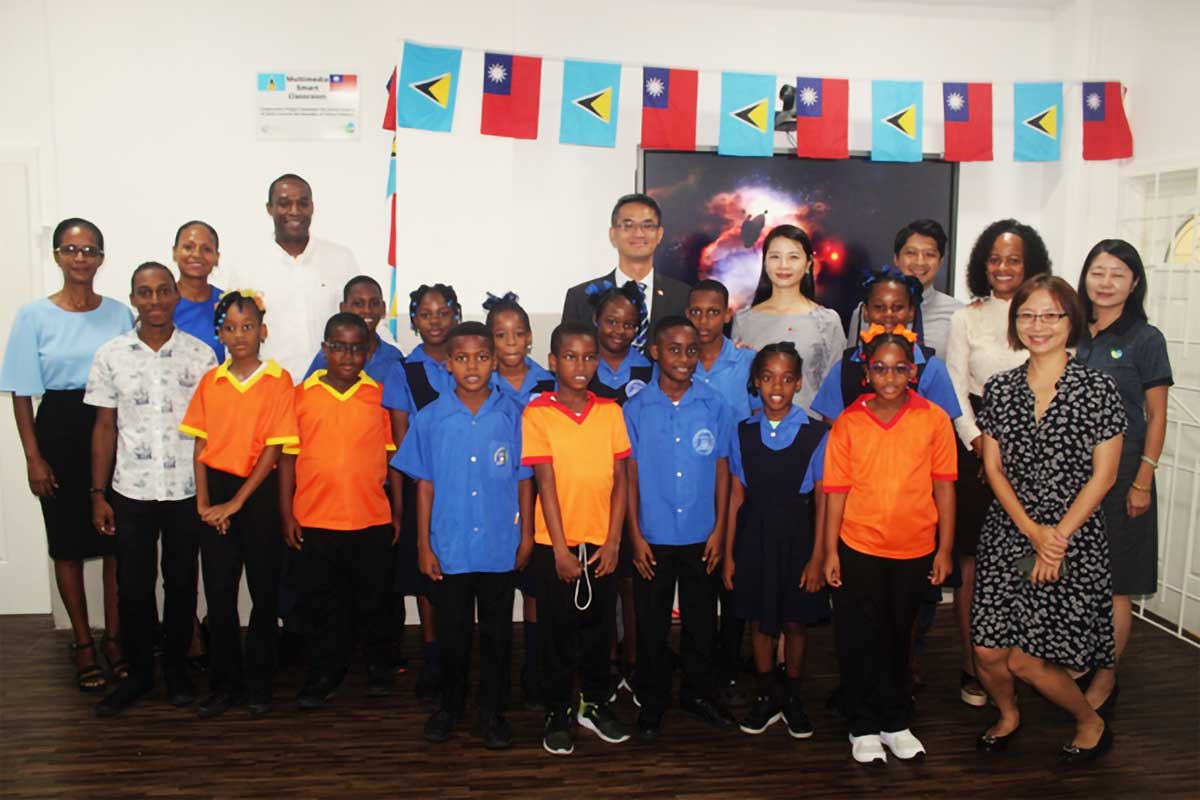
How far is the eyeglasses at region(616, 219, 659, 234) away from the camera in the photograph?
333 centimetres

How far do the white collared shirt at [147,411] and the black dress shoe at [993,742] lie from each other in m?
2.83

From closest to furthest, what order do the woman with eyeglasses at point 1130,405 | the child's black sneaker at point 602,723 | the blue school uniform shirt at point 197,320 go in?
the child's black sneaker at point 602,723, the woman with eyeglasses at point 1130,405, the blue school uniform shirt at point 197,320

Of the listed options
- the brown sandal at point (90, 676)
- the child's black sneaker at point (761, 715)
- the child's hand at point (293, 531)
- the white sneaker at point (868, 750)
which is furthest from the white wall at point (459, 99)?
the white sneaker at point (868, 750)

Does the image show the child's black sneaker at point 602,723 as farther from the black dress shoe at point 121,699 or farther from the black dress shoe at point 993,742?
the black dress shoe at point 121,699

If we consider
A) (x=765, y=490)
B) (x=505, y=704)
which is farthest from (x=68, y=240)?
(x=765, y=490)

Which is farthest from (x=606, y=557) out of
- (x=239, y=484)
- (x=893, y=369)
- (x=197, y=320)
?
(x=197, y=320)

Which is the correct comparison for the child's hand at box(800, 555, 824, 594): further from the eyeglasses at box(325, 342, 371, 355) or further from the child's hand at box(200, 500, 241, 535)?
the child's hand at box(200, 500, 241, 535)

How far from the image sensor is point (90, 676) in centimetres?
327

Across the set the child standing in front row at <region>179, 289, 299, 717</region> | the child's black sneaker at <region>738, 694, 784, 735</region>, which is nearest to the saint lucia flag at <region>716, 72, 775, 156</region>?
the child standing in front row at <region>179, 289, 299, 717</region>

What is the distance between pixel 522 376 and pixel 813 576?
1.20 m

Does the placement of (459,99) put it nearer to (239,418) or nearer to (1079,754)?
(239,418)

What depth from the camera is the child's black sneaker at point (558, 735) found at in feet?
9.09

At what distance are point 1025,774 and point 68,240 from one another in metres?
3.77

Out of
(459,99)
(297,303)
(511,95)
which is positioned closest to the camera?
(297,303)
